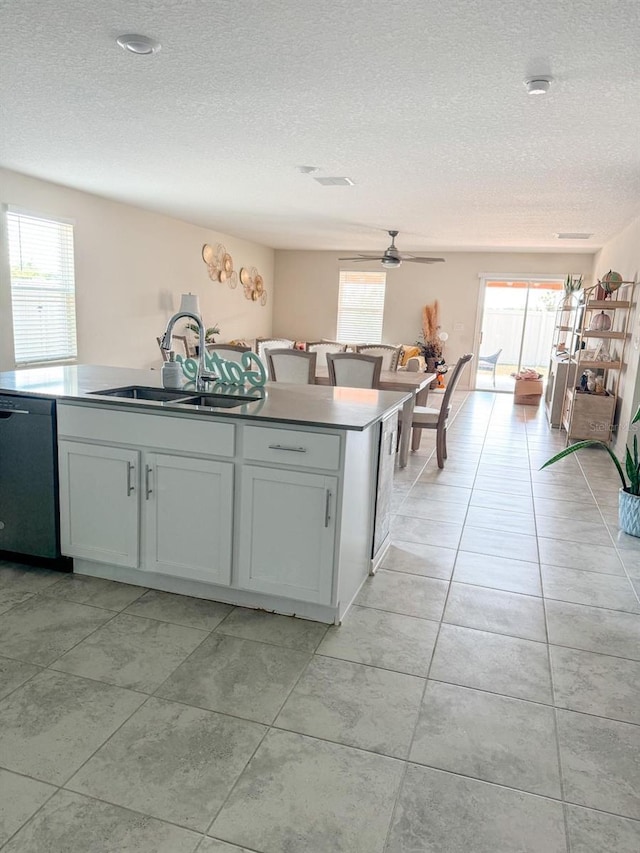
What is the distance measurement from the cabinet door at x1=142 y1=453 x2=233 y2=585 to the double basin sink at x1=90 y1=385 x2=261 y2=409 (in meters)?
0.41

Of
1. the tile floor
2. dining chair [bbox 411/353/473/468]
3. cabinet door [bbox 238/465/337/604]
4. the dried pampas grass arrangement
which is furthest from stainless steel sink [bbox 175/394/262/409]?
the dried pampas grass arrangement

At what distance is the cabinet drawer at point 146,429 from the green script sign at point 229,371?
2.24ft

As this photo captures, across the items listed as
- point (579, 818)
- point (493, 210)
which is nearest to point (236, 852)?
point (579, 818)

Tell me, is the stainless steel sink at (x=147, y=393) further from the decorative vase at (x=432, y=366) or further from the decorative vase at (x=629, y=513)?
the decorative vase at (x=432, y=366)

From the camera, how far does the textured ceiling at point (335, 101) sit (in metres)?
2.26

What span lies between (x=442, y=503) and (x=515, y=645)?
182 cm

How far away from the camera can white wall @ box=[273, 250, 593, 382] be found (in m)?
9.86

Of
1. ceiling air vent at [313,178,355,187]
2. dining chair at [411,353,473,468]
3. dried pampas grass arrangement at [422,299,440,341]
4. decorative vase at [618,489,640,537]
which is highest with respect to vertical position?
ceiling air vent at [313,178,355,187]

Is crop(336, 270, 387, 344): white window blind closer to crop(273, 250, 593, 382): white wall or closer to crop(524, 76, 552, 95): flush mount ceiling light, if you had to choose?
crop(273, 250, 593, 382): white wall

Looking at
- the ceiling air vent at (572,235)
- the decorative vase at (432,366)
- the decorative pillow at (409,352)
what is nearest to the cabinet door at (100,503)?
the ceiling air vent at (572,235)

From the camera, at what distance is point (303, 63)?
2.67 metres

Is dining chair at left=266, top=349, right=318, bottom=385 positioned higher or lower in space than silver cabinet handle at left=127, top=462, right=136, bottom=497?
higher

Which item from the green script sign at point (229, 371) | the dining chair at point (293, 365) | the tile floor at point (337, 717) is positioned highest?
the green script sign at point (229, 371)

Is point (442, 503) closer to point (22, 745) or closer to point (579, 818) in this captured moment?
point (579, 818)
